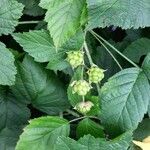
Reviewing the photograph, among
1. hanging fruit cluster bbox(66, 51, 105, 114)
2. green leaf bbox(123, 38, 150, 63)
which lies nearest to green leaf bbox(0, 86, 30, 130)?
hanging fruit cluster bbox(66, 51, 105, 114)

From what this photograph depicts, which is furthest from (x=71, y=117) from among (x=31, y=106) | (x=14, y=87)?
(x=14, y=87)

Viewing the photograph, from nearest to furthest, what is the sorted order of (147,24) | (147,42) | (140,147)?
(147,24), (140,147), (147,42)

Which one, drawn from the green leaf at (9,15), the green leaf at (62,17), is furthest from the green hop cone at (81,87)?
the green leaf at (9,15)

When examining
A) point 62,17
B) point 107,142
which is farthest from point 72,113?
point 62,17

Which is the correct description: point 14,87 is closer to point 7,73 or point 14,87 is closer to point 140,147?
point 7,73

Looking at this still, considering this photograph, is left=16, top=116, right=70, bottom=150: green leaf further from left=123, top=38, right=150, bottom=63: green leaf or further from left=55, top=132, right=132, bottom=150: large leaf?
left=123, top=38, right=150, bottom=63: green leaf

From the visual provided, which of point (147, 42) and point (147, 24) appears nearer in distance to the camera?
point (147, 24)

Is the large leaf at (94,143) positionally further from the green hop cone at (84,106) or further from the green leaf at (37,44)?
the green leaf at (37,44)
